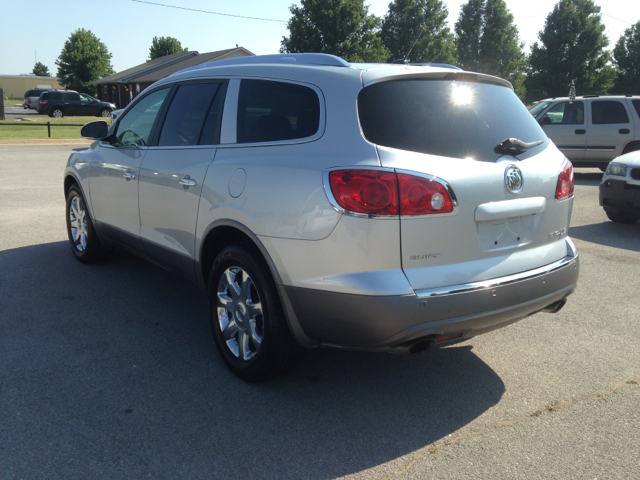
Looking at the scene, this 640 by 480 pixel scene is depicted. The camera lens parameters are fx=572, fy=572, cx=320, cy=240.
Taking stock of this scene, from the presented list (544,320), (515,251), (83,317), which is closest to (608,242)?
(544,320)

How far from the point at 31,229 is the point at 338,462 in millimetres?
6080

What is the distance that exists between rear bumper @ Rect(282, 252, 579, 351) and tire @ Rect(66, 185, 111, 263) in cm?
335

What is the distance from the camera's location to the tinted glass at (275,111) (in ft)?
10.3

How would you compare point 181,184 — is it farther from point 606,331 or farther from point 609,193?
point 609,193

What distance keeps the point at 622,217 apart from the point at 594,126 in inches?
251

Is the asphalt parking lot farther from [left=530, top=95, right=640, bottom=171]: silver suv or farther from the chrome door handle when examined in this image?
[left=530, top=95, right=640, bottom=171]: silver suv

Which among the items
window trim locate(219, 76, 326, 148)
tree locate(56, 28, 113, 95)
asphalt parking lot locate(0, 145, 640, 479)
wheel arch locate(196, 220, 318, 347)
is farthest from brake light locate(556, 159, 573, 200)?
tree locate(56, 28, 113, 95)

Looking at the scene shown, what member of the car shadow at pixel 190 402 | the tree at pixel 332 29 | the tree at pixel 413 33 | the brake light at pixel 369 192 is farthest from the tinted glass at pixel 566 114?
the tree at pixel 413 33

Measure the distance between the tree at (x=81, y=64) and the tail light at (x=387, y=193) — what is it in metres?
82.0

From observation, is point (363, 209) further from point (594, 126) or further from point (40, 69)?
point (40, 69)

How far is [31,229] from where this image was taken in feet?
23.9

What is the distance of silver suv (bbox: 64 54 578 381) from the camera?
2.71m

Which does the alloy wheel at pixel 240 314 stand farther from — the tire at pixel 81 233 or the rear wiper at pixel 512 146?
the tire at pixel 81 233

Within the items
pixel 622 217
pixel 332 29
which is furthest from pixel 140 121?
pixel 332 29
